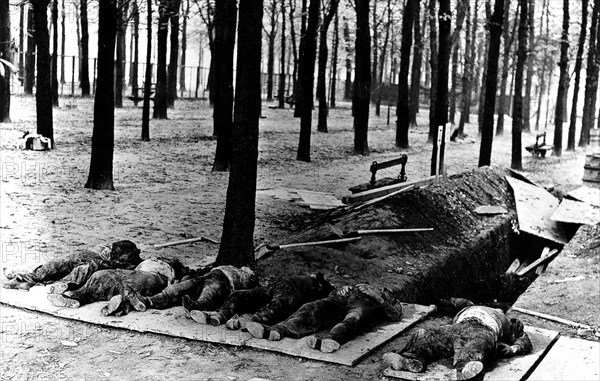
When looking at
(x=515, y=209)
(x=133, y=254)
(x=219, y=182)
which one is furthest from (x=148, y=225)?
(x=515, y=209)

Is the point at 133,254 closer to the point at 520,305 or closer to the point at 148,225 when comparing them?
the point at 148,225

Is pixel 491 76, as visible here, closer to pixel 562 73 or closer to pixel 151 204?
pixel 562 73

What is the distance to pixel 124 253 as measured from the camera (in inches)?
383

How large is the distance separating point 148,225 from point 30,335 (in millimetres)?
5041

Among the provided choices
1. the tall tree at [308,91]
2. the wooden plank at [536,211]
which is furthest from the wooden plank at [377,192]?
the tall tree at [308,91]

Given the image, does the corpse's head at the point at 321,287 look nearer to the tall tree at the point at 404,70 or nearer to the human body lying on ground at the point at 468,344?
the human body lying on ground at the point at 468,344

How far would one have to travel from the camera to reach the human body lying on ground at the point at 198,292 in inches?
331

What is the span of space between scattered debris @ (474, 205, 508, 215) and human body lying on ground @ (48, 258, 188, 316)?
8.64 m

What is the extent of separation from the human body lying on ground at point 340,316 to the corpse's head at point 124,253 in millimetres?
2537

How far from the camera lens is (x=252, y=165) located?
32.8 ft

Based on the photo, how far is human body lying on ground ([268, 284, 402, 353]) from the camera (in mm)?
7663

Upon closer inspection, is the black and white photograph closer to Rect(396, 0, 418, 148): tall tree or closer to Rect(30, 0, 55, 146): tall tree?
Rect(30, 0, 55, 146): tall tree

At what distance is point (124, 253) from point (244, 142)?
6.49 feet

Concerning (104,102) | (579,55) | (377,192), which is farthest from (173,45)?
(377,192)
